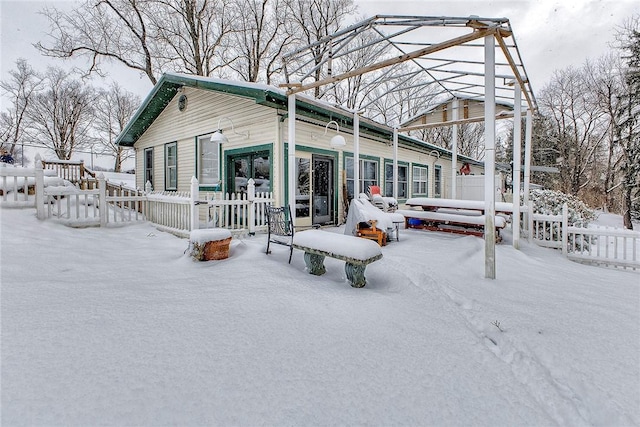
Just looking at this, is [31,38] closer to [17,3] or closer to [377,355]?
[17,3]

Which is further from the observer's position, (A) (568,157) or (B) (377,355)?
(A) (568,157)

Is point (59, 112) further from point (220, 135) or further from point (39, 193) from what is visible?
point (220, 135)

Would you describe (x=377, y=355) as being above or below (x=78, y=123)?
below

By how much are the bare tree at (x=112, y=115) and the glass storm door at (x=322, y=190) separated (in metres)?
25.6

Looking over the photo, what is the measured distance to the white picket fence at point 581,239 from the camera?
5.30m

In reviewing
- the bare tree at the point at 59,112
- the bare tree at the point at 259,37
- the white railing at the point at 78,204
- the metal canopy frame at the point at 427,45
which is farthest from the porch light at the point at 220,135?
the bare tree at the point at 59,112

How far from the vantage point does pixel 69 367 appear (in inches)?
66.4

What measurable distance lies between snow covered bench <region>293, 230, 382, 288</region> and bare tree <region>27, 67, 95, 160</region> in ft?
94.9

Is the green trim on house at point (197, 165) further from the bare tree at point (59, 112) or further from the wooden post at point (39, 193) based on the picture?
the bare tree at point (59, 112)

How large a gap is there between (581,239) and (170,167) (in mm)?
12005

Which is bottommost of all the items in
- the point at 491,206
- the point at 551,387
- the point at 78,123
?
the point at 551,387

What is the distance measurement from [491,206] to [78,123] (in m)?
32.3

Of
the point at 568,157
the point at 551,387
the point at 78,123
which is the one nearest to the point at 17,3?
the point at 78,123

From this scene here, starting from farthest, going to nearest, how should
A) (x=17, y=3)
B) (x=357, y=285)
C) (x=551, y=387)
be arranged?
1. (x=17, y=3)
2. (x=357, y=285)
3. (x=551, y=387)
